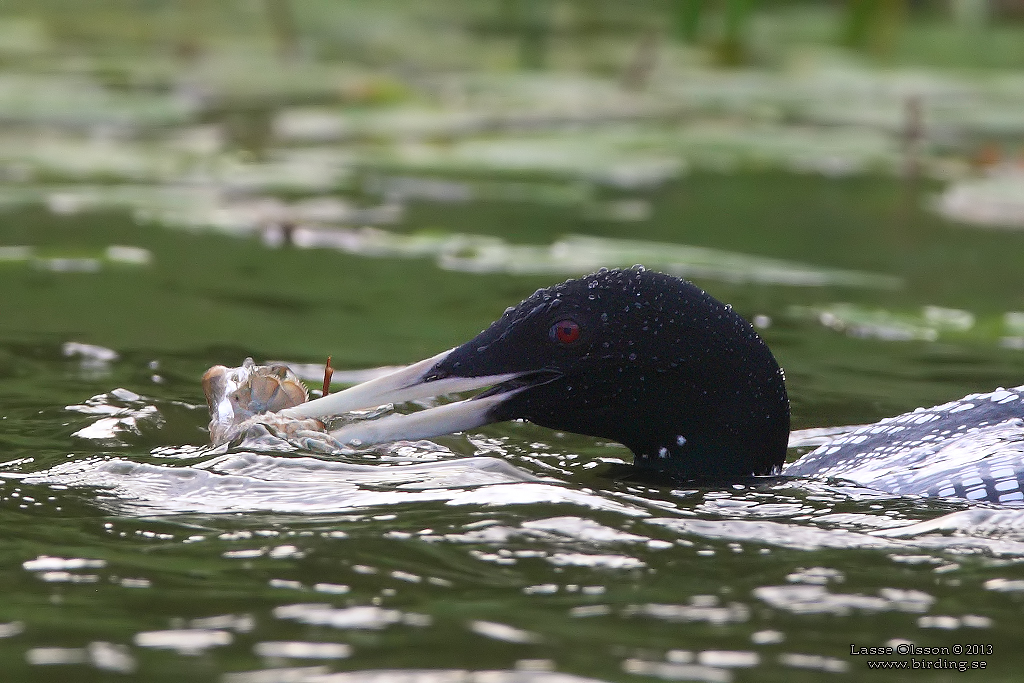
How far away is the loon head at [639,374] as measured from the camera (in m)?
3.96

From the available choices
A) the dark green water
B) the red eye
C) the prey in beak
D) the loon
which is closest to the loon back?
the loon

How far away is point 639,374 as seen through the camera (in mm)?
3973

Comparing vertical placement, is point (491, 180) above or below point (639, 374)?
above

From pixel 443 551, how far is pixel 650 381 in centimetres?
104

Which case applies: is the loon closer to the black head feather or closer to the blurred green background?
the black head feather

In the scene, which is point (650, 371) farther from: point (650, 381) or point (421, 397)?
point (421, 397)

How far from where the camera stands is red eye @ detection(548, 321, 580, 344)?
156 inches

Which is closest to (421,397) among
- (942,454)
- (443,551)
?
(443,551)

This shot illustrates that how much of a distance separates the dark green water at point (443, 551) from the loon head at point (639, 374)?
158mm

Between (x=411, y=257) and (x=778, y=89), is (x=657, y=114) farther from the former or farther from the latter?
(x=411, y=257)

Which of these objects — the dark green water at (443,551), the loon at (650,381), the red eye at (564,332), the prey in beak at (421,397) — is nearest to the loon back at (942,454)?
the loon at (650,381)

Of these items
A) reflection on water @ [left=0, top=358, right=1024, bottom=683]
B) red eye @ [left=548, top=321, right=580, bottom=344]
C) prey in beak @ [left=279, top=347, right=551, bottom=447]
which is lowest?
reflection on water @ [left=0, top=358, right=1024, bottom=683]

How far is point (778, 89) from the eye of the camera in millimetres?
11680

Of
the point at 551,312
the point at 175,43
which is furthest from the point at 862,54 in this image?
the point at 551,312
